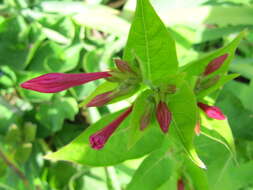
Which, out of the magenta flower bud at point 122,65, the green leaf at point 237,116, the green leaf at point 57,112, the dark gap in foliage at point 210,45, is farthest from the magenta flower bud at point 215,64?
the dark gap in foliage at point 210,45

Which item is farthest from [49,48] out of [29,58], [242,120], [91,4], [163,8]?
[242,120]

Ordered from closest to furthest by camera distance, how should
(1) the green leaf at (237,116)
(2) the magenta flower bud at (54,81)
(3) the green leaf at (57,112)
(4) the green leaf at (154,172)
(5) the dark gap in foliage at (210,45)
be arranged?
(2) the magenta flower bud at (54,81) < (4) the green leaf at (154,172) < (1) the green leaf at (237,116) < (3) the green leaf at (57,112) < (5) the dark gap in foliage at (210,45)

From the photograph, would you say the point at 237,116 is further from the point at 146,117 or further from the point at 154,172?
the point at 146,117

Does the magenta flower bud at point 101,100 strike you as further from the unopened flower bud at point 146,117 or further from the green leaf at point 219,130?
the green leaf at point 219,130

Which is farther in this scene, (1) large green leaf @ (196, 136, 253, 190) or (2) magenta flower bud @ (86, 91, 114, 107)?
(1) large green leaf @ (196, 136, 253, 190)

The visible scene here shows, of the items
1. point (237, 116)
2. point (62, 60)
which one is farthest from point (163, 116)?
point (62, 60)

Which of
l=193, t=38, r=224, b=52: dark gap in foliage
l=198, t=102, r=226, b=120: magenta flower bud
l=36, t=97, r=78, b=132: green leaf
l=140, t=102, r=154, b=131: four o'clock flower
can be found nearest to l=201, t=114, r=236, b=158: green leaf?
l=198, t=102, r=226, b=120: magenta flower bud

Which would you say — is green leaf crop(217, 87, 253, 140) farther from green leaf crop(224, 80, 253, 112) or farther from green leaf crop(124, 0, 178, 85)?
green leaf crop(124, 0, 178, 85)

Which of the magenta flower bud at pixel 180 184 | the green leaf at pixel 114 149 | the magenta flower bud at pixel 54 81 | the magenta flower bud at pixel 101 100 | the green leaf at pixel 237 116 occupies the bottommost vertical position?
the green leaf at pixel 237 116
